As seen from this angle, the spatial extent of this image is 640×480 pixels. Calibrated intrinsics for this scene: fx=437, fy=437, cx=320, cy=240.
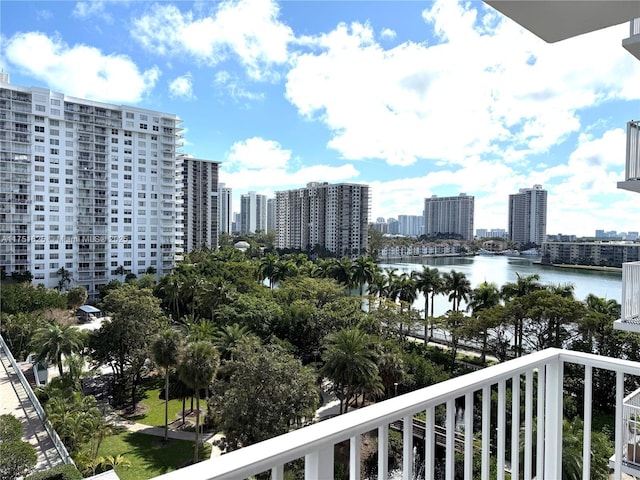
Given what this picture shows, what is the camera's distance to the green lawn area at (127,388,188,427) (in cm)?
1372

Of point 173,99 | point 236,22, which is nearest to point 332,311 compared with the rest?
point 236,22

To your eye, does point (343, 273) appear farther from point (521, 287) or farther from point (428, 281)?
point (521, 287)

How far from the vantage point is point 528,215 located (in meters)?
50.2

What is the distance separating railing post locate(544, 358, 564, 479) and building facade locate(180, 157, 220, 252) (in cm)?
5016

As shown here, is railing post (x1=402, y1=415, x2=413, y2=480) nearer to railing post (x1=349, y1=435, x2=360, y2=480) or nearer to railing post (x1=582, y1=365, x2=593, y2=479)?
railing post (x1=349, y1=435, x2=360, y2=480)

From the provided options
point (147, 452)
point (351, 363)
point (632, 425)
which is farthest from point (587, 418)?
point (147, 452)

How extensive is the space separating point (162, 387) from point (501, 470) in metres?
17.4

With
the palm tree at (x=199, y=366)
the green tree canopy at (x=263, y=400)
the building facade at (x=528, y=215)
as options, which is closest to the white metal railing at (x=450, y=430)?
the green tree canopy at (x=263, y=400)

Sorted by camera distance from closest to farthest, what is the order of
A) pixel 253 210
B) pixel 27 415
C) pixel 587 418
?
pixel 587 418, pixel 27 415, pixel 253 210

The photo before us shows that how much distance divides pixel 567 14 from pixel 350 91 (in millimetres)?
26239

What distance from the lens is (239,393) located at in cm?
1044

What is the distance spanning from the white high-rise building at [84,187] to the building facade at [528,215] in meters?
37.6

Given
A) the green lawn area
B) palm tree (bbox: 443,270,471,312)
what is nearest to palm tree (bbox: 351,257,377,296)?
palm tree (bbox: 443,270,471,312)

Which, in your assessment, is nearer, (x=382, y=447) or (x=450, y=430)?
(x=382, y=447)
